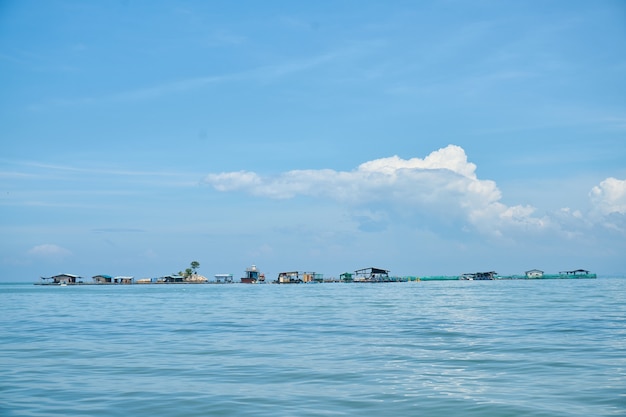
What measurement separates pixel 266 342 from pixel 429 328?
9.33m

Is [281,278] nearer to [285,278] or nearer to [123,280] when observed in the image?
[285,278]

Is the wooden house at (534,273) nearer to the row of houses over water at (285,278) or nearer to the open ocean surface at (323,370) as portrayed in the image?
the row of houses over water at (285,278)

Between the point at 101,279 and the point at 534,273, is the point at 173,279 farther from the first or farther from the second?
the point at 534,273

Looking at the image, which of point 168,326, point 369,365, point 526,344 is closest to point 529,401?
point 369,365

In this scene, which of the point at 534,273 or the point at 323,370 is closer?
the point at 323,370

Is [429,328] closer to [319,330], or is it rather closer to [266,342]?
[319,330]

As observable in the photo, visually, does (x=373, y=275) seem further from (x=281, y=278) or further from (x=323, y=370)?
(x=323, y=370)

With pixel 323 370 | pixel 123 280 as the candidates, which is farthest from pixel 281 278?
pixel 323 370

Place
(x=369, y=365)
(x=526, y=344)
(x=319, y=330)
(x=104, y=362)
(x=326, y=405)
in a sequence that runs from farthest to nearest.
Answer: (x=319, y=330) < (x=526, y=344) < (x=104, y=362) < (x=369, y=365) < (x=326, y=405)

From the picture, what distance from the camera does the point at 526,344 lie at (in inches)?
914

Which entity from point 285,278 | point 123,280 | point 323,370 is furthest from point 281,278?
point 323,370

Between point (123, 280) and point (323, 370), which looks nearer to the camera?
point (323, 370)

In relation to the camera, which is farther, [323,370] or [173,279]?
[173,279]

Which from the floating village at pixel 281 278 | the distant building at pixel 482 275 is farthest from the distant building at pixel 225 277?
the distant building at pixel 482 275
